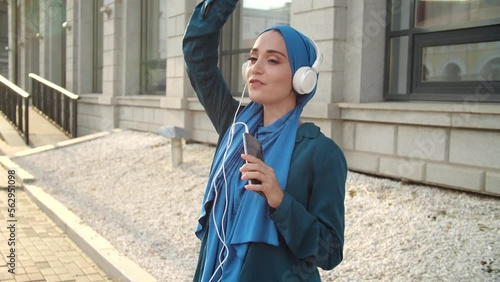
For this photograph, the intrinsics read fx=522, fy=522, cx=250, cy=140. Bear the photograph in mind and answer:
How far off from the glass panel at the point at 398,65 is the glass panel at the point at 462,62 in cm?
27

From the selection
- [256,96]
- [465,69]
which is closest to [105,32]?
[465,69]

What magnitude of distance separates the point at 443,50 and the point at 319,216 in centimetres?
461

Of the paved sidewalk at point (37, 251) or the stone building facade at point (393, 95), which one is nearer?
the paved sidewalk at point (37, 251)

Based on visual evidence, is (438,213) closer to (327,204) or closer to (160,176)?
(327,204)

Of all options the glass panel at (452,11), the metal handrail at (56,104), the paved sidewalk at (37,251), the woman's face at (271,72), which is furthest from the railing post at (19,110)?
the woman's face at (271,72)

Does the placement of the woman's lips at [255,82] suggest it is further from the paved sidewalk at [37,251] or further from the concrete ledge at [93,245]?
the paved sidewalk at [37,251]

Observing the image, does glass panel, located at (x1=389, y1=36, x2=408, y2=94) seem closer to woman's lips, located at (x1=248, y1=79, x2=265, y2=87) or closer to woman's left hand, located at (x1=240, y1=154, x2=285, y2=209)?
woman's lips, located at (x1=248, y1=79, x2=265, y2=87)

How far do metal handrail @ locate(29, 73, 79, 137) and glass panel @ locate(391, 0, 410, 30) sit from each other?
953cm

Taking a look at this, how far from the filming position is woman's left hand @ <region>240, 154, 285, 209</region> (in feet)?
4.91

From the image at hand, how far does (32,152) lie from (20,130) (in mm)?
2438

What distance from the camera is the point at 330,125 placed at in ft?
20.3

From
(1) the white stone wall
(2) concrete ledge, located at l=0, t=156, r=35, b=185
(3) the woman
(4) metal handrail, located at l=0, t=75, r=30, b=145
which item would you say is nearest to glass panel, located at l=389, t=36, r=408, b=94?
(1) the white stone wall

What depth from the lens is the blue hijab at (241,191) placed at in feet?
5.40

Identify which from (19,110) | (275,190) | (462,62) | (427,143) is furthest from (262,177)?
(19,110)
